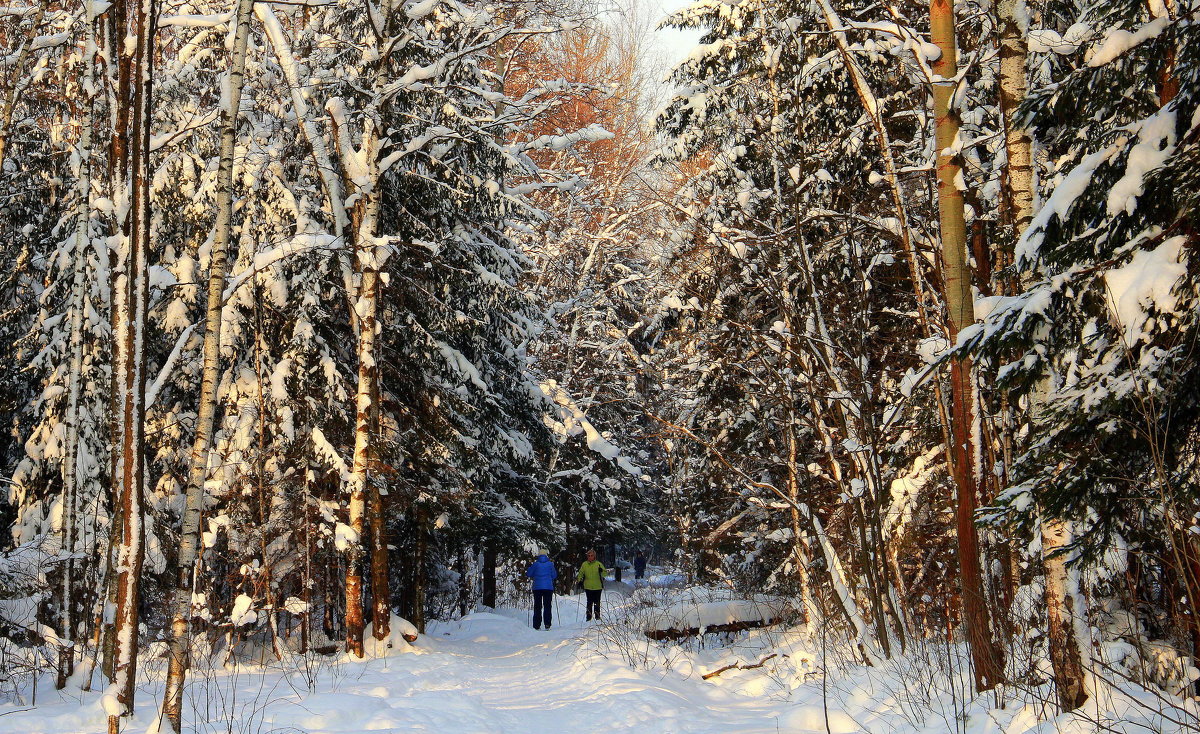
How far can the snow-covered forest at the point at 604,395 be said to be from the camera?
4398 mm

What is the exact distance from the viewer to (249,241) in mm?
12000

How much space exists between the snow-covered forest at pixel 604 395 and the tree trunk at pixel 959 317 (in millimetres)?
31

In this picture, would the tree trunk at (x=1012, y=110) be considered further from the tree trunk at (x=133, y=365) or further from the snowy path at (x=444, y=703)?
the tree trunk at (x=133, y=365)

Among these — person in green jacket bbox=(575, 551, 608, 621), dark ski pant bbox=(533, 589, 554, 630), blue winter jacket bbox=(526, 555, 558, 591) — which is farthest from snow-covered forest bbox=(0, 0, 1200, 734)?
person in green jacket bbox=(575, 551, 608, 621)

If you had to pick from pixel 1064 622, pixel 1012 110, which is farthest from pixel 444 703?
pixel 1012 110

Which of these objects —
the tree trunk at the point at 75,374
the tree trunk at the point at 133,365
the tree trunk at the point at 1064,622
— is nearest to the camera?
the tree trunk at the point at 1064,622

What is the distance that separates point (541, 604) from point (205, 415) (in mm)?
13315

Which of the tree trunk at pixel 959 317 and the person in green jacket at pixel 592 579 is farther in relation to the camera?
the person in green jacket at pixel 592 579

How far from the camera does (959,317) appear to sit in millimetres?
6105

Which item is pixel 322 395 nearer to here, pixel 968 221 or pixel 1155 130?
pixel 968 221

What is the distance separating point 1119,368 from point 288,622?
13.5 metres

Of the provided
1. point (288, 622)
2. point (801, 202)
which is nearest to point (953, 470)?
point (801, 202)

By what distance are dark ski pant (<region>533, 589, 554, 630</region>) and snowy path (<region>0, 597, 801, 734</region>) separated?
20.8 ft

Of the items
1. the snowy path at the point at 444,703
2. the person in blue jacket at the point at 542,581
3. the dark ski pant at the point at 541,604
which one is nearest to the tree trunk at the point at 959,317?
the snowy path at the point at 444,703
